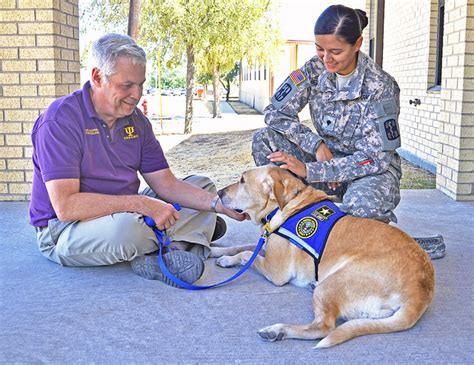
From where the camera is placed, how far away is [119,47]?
3.26m

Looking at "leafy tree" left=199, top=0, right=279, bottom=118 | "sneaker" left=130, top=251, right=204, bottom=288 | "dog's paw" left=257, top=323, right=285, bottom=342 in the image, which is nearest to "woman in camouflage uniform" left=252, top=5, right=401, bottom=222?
"sneaker" left=130, top=251, right=204, bottom=288

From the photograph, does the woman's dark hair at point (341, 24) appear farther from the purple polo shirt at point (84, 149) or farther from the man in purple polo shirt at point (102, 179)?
the purple polo shirt at point (84, 149)

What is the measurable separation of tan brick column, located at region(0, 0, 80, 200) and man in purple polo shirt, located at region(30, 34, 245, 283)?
6.83 feet

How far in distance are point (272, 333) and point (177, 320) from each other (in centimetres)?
52

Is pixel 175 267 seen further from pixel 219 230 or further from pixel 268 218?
pixel 219 230

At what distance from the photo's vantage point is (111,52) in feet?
10.6

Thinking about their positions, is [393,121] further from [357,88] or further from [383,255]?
[383,255]

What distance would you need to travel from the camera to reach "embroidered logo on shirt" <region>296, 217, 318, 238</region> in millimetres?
3248

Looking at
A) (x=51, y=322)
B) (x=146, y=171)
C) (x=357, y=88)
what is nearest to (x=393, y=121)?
(x=357, y=88)

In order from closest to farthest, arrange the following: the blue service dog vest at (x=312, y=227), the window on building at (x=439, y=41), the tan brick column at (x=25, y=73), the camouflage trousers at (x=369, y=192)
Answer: the blue service dog vest at (x=312, y=227)
the camouflage trousers at (x=369, y=192)
the tan brick column at (x=25, y=73)
the window on building at (x=439, y=41)

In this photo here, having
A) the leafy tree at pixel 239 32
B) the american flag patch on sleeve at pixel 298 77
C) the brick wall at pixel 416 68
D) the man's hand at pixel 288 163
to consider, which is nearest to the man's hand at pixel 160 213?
the man's hand at pixel 288 163

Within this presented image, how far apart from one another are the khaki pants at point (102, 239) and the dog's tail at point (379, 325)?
4.18 ft

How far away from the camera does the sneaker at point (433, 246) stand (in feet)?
13.0

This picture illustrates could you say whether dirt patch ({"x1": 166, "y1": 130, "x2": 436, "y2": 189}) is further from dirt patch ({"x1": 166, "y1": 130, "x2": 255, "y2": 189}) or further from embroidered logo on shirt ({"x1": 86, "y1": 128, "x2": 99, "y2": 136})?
embroidered logo on shirt ({"x1": 86, "y1": 128, "x2": 99, "y2": 136})
